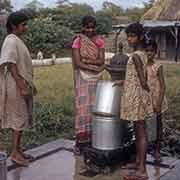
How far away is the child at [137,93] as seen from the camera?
3883 mm

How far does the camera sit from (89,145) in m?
4.50

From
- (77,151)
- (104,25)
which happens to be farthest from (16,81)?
(104,25)

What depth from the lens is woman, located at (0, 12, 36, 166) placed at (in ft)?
13.8

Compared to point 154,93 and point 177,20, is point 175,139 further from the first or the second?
point 177,20

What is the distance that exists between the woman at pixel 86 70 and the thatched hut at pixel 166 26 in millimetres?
15606

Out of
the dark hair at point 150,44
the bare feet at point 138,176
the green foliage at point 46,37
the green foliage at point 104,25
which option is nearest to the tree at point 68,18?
the green foliage at point 104,25

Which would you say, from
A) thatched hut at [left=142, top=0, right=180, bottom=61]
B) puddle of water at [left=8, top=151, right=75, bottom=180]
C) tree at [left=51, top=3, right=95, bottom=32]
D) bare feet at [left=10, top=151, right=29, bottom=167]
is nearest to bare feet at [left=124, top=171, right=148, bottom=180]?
puddle of water at [left=8, top=151, right=75, bottom=180]

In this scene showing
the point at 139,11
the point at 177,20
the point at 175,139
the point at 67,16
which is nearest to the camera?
the point at 175,139

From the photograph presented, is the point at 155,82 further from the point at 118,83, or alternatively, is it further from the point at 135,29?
the point at 135,29

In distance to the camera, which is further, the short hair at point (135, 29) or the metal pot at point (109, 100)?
the metal pot at point (109, 100)

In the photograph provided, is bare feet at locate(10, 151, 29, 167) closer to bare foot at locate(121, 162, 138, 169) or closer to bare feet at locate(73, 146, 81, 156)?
bare feet at locate(73, 146, 81, 156)

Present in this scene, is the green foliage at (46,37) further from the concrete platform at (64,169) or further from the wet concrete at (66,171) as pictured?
the wet concrete at (66,171)

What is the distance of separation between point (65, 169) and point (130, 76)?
1269mm

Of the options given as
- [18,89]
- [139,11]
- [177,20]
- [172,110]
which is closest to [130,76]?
[18,89]
